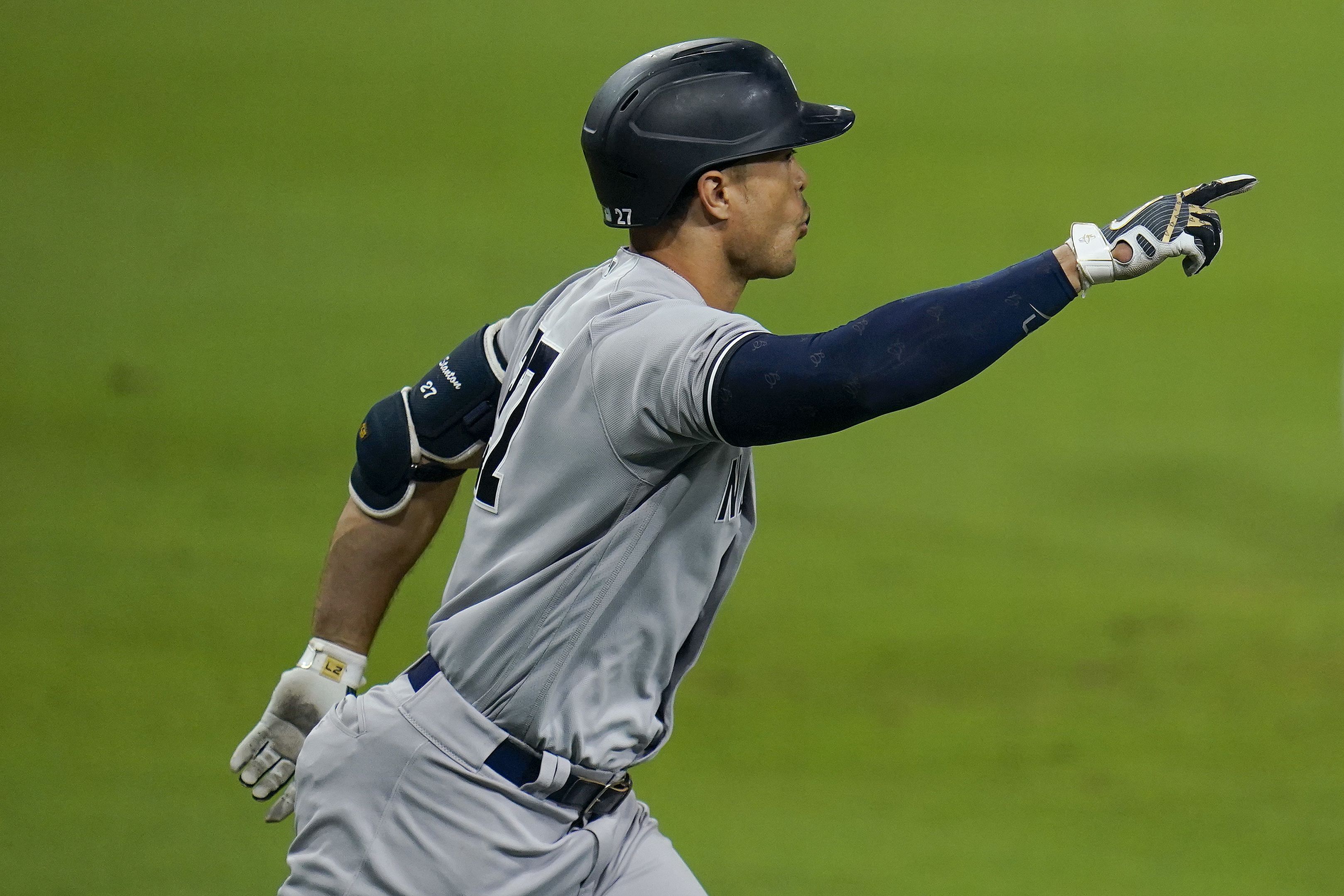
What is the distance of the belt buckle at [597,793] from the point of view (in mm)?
2172

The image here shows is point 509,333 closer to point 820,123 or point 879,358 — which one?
point 820,123

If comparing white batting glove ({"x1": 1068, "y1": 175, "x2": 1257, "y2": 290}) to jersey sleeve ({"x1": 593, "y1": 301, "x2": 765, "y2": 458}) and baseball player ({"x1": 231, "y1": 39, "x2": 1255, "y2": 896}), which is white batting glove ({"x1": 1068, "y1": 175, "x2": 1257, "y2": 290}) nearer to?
baseball player ({"x1": 231, "y1": 39, "x2": 1255, "y2": 896})

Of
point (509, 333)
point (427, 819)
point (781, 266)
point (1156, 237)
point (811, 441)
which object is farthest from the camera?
point (811, 441)

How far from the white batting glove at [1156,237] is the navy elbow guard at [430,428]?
992 millimetres

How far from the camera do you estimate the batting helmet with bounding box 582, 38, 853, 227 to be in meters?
2.19

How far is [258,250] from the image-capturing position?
591cm

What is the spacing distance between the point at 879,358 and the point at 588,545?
19.4 inches

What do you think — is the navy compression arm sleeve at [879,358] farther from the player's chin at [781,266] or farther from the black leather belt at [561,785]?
the black leather belt at [561,785]

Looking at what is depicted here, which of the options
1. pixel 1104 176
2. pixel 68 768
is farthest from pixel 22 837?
pixel 1104 176

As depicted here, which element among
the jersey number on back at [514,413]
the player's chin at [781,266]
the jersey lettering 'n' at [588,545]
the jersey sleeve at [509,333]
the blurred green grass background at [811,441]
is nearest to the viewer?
the jersey lettering 'n' at [588,545]

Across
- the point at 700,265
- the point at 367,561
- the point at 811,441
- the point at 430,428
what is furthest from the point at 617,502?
the point at 811,441

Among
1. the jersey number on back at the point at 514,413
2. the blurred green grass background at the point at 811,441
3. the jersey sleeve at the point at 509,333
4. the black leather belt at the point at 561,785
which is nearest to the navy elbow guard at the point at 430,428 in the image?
the jersey sleeve at the point at 509,333

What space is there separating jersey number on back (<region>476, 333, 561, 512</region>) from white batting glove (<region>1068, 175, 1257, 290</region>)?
70 cm

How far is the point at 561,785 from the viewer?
2.12 meters
